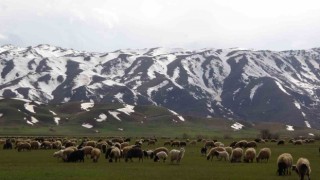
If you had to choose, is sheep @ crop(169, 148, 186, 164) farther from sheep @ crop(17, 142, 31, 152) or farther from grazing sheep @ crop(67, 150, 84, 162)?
sheep @ crop(17, 142, 31, 152)

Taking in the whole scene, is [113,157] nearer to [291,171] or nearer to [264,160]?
[264,160]

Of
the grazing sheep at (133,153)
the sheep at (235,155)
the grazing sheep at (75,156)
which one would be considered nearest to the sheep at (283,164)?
the sheep at (235,155)

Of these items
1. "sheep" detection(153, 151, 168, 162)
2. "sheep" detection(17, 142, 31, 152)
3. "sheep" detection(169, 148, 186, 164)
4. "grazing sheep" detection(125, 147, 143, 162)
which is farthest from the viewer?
"sheep" detection(17, 142, 31, 152)

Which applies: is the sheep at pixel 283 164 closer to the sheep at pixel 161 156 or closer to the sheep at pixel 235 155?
the sheep at pixel 235 155

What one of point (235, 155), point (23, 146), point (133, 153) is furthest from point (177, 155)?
point (23, 146)

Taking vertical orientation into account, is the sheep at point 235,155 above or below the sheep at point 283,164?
above

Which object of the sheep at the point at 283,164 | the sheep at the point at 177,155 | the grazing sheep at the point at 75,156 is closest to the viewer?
the sheep at the point at 283,164

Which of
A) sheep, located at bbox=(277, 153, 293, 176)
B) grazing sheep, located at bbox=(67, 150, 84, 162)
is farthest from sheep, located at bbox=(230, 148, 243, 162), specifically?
grazing sheep, located at bbox=(67, 150, 84, 162)

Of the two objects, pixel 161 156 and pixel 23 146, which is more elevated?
pixel 23 146

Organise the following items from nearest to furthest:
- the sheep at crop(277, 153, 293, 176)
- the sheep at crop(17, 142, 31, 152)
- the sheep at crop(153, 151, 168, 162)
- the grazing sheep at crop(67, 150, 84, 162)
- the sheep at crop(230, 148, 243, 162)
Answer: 1. the sheep at crop(277, 153, 293, 176)
2. the grazing sheep at crop(67, 150, 84, 162)
3. the sheep at crop(230, 148, 243, 162)
4. the sheep at crop(153, 151, 168, 162)
5. the sheep at crop(17, 142, 31, 152)

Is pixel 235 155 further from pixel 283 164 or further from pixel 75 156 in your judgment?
pixel 75 156

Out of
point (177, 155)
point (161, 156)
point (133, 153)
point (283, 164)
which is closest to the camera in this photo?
point (283, 164)

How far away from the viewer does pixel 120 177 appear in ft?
108

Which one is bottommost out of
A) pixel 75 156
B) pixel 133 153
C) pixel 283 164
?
pixel 75 156
